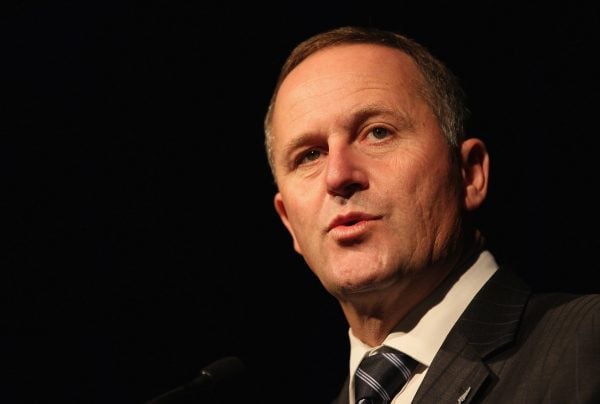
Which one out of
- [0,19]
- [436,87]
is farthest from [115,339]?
[436,87]

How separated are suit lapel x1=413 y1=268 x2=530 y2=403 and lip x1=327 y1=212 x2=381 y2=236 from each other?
366 millimetres

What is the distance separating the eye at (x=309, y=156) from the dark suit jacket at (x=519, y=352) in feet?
2.11

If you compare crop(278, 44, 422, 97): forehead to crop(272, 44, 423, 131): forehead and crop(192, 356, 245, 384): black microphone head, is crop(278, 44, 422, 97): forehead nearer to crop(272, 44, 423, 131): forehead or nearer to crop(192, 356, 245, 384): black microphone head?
crop(272, 44, 423, 131): forehead

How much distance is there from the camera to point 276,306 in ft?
10.3

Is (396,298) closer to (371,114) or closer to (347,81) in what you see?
(371,114)

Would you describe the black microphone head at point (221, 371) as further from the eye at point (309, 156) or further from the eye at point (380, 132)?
the eye at point (380, 132)

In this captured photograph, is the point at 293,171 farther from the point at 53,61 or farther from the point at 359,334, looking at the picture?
the point at 53,61

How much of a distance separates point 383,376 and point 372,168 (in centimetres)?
58

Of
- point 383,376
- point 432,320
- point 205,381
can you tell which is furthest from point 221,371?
point 432,320

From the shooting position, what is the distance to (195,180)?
10.1 ft

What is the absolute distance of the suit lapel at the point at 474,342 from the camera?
5.16 feet

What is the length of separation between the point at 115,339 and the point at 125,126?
0.95 meters

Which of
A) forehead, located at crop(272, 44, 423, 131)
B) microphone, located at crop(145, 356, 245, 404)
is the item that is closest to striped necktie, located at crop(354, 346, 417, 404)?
microphone, located at crop(145, 356, 245, 404)

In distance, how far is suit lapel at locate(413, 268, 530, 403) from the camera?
1.57 metres
